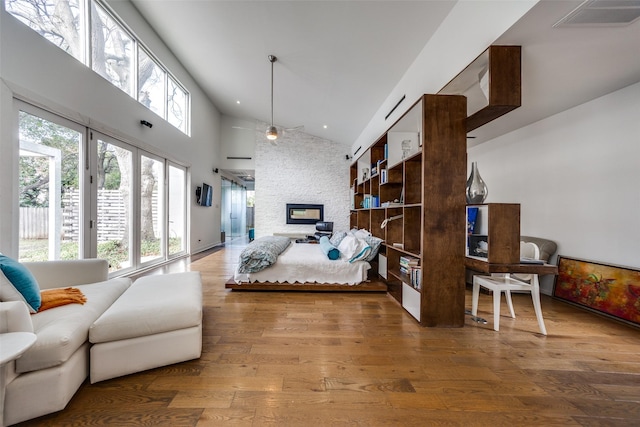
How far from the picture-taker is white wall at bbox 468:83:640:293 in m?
2.29

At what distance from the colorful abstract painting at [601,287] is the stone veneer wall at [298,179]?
514 cm

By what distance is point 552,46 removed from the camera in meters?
1.79

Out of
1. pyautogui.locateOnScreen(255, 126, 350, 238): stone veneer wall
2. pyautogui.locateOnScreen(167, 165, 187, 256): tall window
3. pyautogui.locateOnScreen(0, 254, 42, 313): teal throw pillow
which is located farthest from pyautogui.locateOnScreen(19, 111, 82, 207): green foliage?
pyautogui.locateOnScreen(255, 126, 350, 238): stone veneer wall

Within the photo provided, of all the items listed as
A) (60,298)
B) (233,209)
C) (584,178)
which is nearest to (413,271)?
(584,178)

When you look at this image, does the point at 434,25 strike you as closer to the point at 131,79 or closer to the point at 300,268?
the point at 300,268

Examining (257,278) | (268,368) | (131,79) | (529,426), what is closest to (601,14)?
(529,426)

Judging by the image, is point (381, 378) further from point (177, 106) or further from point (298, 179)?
point (298, 179)

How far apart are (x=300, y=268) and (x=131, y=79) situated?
415cm

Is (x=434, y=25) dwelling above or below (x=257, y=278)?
above

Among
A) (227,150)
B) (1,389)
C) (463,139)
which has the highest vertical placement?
(227,150)

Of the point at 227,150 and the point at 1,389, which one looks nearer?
the point at 1,389

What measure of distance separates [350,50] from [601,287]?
4092mm

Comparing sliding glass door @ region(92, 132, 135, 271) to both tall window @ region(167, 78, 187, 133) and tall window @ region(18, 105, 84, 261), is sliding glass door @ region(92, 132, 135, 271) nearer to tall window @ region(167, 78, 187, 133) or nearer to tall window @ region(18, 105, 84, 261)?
tall window @ region(18, 105, 84, 261)

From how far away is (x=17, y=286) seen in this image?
1.40 m
